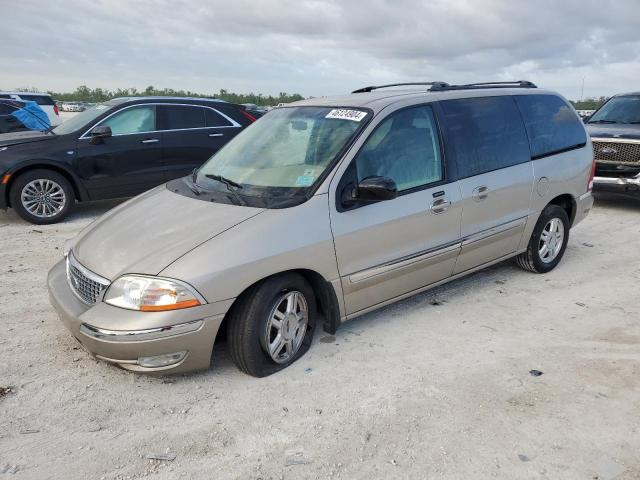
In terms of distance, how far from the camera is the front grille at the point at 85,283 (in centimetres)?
316

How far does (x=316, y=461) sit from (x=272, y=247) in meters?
1.23

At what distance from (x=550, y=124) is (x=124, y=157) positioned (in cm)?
556

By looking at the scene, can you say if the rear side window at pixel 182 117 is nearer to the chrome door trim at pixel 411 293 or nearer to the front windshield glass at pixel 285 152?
the front windshield glass at pixel 285 152

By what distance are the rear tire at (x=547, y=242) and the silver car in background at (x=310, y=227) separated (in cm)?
4

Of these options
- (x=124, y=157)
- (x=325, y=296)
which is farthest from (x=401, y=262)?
(x=124, y=157)

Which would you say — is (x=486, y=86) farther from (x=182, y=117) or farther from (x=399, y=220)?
(x=182, y=117)

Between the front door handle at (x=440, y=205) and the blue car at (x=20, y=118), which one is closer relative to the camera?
the front door handle at (x=440, y=205)

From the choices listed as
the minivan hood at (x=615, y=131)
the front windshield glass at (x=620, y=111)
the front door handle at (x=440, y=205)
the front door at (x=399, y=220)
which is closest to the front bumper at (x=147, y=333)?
the front door at (x=399, y=220)

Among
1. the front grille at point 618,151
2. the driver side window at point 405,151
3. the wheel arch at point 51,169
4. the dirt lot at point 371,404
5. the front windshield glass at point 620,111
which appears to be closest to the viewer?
the dirt lot at point 371,404

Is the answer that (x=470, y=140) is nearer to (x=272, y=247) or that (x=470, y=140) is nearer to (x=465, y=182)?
(x=465, y=182)

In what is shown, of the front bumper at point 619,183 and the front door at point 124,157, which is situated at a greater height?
the front door at point 124,157

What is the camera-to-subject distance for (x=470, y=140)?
4352 millimetres

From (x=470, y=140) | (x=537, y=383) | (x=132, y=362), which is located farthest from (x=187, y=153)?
(x=537, y=383)

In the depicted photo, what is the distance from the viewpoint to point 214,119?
8.38 metres
